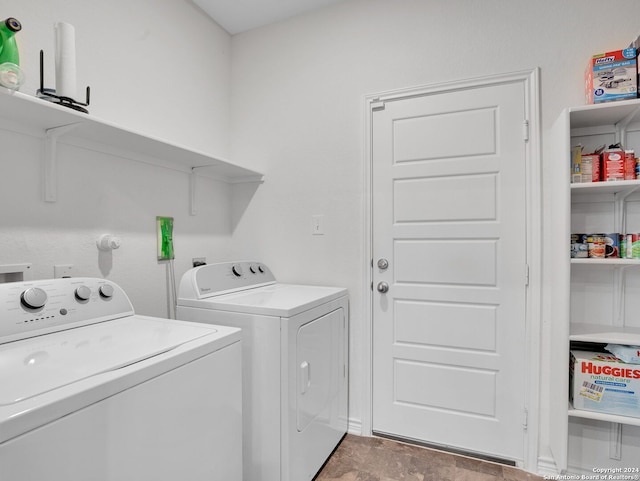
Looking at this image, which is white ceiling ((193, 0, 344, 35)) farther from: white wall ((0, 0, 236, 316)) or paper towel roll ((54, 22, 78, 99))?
paper towel roll ((54, 22, 78, 99))

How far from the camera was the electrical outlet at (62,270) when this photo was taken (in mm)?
1415

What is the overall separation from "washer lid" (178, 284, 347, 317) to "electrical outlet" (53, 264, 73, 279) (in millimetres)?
469

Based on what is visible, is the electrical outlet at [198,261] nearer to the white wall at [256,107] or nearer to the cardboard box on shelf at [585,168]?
the white wall at [256,107]

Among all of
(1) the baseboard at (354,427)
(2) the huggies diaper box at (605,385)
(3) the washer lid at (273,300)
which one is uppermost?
(3) the washer lid at (273,300)

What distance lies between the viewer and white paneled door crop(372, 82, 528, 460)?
1806mm

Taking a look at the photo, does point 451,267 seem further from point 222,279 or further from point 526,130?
point 222,279

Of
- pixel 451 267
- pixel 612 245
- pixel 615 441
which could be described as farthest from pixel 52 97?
pixel 615 441

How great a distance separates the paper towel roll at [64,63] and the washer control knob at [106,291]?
0.74 metres

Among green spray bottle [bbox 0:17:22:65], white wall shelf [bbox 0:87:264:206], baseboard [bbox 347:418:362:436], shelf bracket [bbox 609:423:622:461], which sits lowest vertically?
baseboard [bbox 347:418:362:436]

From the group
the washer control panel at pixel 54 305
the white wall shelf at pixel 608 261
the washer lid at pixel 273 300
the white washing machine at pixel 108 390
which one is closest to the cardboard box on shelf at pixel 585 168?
the white wall shelf at pixel 608 261

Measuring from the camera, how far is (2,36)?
3.56 ft

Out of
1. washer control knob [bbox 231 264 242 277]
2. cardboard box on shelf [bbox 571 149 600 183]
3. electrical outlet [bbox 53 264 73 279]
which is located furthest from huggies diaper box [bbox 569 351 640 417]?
electrical outlet [bbox 53 264 73 279]

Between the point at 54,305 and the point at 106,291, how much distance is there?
20cm

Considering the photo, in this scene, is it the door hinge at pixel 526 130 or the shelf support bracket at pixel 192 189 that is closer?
the door hinge at pixel 526 130
